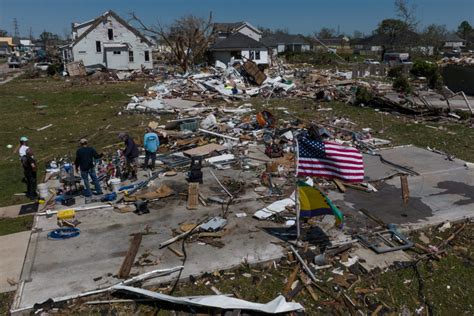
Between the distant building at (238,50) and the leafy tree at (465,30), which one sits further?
the leafy tree at (465,30)

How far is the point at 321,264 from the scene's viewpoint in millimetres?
7359

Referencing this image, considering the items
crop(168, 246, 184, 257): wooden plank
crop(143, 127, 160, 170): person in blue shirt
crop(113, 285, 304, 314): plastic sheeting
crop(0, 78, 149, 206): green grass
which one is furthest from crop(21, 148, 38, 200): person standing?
crop(113, 285, 304, 314): plastic sheeting

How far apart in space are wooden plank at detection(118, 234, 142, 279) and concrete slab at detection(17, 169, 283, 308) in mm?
106

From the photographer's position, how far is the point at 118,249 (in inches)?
313

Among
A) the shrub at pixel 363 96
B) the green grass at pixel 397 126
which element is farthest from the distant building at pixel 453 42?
the green grass at pixel 397 126

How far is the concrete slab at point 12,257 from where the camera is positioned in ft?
23.1

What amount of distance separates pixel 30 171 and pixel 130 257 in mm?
5103

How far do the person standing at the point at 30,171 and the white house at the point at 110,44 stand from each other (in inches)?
1559

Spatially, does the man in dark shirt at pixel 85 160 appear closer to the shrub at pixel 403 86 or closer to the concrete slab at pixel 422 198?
the concrete slab at pixel 422 198

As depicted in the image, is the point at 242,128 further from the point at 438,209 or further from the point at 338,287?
the point at 338,287

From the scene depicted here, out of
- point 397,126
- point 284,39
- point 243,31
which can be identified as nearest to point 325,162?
point 397,126

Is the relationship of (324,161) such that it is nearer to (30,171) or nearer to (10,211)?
(30,171)

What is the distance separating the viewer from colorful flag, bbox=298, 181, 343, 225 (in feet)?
24.9

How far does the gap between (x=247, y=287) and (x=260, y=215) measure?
8.51 feet
